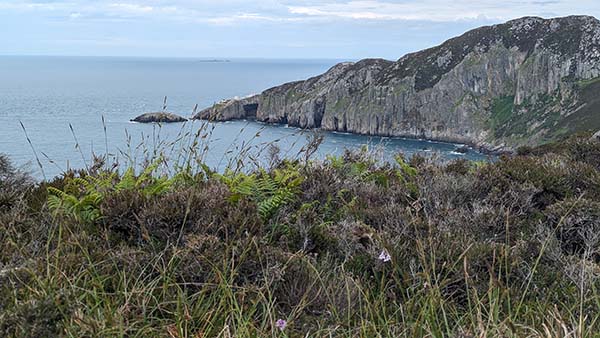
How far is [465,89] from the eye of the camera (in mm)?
112875

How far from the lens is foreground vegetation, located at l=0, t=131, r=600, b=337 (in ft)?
8.67

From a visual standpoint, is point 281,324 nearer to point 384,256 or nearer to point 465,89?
point 384,256

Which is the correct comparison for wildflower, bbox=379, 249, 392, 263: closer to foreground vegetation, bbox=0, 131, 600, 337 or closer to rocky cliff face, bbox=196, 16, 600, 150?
foreground vegetation, bbox=0, 131, 600, 337

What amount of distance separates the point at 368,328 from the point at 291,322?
0.35 m

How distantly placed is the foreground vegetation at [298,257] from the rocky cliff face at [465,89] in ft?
319

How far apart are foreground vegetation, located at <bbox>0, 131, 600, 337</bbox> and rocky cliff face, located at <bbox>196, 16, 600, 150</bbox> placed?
319 ft

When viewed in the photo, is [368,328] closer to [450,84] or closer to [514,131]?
[514,131]

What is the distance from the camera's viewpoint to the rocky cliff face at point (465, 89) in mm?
103188

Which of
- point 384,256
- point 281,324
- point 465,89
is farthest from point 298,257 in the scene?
point 465,89

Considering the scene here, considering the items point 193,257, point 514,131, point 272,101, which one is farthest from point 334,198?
point 272,101

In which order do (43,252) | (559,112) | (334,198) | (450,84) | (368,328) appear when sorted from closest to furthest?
(368,328), (43,252), (334,198), (559,112), (450,84)

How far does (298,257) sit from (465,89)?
115057 mm

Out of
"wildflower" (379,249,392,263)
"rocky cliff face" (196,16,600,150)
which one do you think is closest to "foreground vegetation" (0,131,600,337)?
"wildflower" (379,249,392,263)

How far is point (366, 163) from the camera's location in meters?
6.36
